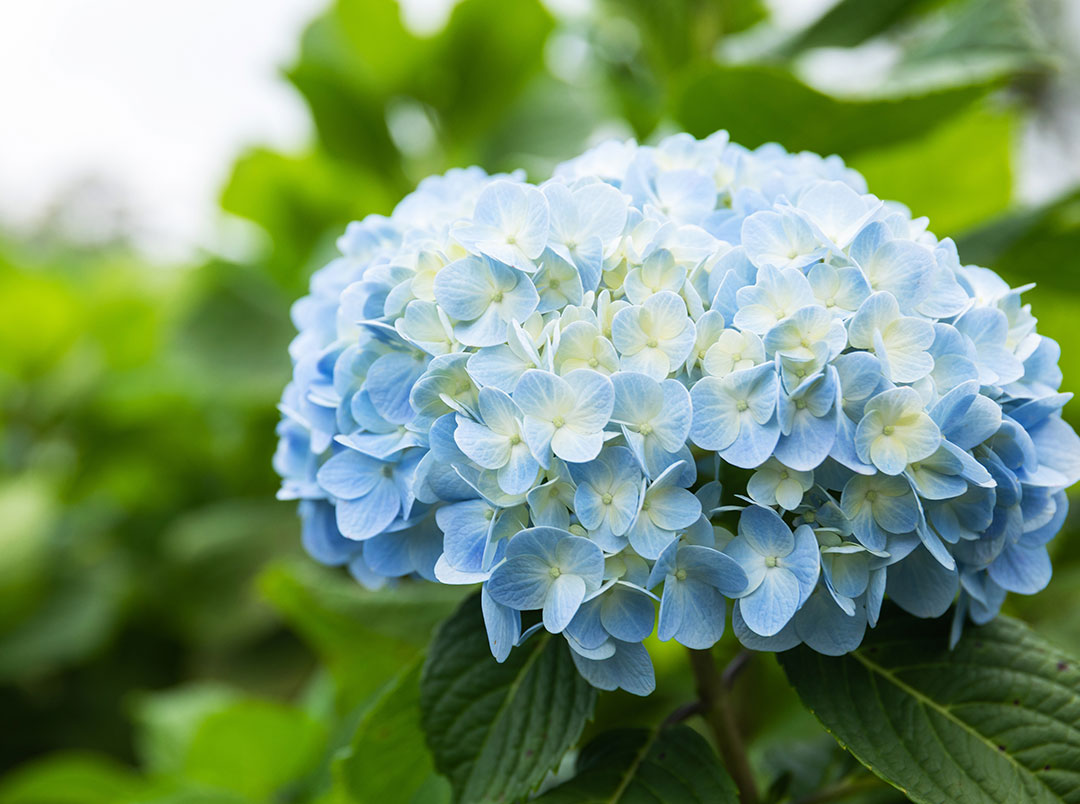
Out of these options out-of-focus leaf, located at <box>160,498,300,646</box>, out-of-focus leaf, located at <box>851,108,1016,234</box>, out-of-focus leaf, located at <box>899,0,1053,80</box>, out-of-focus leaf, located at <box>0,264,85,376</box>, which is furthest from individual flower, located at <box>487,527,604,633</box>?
out-of-focus leaf, located at <box>0,264,85,376</box>

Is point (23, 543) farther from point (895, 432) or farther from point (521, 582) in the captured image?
point (895, 432)

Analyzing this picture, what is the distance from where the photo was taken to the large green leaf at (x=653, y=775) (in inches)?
21.2

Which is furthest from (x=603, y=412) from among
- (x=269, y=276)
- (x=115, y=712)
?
(x=115, y=712)

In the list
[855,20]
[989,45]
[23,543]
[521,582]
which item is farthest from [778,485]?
[23,543]

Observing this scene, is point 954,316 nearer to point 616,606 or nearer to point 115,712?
point 616,606

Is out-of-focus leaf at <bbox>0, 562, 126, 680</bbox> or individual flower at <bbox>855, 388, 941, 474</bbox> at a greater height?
individual flower at <bbox>855, 388, 941, 474</bbox>

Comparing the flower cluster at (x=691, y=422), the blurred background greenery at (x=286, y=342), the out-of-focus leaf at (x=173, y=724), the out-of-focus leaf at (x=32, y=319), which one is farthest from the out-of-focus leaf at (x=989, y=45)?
the out-of-focus leaf at (x=32, y=319)

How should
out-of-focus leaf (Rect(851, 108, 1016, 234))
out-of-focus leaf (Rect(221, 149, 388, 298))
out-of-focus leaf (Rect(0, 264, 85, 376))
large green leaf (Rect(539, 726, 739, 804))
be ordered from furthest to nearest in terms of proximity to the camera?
out-of-focus leaf (Rect(0, 264, 85, 376)) < out-of-focus leaf (Rect(221, 149, 388, 298)) < out-of-focus leaf (Rect(851, 108, 1016, 234)) < large green leaf (Rect(539, 726, 739, 804))

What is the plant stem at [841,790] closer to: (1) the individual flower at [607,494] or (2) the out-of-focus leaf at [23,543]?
(1) the individual flower at [607,494]

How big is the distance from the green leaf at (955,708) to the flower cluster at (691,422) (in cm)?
4

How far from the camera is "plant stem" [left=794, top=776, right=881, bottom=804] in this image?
622 millimetres

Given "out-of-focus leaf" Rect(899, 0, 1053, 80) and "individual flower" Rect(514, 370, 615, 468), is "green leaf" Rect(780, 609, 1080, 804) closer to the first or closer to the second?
"individual flower" Rect(514, 370, 615, 468)

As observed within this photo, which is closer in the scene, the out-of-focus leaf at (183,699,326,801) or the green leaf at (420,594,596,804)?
the green leaf at (420,594,596,804)

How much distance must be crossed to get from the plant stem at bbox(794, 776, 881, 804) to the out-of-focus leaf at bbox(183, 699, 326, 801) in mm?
563
